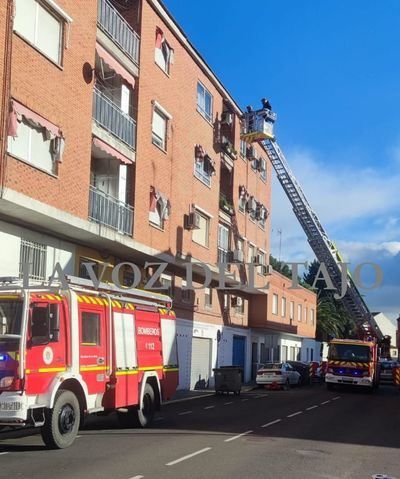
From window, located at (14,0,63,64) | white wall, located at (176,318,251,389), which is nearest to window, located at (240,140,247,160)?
white wall, located at (176,318,251,389)

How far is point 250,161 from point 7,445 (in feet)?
93.4

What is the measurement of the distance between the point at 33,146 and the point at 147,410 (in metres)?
7.61

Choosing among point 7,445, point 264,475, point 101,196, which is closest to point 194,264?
point 101,196

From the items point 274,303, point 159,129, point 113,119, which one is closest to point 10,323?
point 113,119

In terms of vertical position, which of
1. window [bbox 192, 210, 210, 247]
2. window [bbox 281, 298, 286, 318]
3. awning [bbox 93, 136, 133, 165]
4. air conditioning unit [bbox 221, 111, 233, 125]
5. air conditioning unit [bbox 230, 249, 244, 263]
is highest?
air conditioning unit [bbox 221, 111, 233, 125]

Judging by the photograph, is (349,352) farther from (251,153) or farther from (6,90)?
(6,90)

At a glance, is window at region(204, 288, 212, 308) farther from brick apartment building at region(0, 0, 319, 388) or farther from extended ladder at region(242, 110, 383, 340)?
extended ladder at region(242, 110, 383, 340)

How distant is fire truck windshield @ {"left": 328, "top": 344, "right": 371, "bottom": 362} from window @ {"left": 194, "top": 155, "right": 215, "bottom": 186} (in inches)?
435

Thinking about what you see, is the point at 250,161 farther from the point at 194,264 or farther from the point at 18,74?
the point at 18,74

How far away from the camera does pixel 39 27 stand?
1728cm

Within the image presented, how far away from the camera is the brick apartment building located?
1675cm

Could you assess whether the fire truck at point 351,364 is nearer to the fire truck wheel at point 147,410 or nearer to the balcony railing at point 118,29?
the balcony railing at point 118,29

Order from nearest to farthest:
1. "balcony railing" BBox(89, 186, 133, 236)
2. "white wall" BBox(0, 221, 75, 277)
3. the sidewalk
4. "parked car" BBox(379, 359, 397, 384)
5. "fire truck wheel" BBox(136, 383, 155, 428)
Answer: "fire truck wheel" BBox(136, 383, 155, 428)
"white wall" BBox(0, 221, 75, 277)
"balcony railing" BBox(89, 186, 133, 236)
the sidewalk
"parked car" BBox(379, 359, 397, 384)

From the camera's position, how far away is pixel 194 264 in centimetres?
2734
